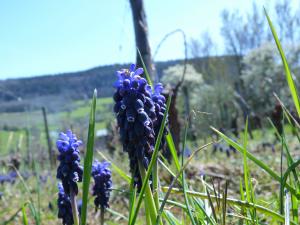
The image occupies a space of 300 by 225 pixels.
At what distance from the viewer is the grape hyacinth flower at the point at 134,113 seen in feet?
4.82

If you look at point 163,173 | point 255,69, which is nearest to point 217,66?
point 255,69

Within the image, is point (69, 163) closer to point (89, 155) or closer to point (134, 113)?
point (134, 113)

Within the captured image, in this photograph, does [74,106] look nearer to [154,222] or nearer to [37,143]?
[37,143]

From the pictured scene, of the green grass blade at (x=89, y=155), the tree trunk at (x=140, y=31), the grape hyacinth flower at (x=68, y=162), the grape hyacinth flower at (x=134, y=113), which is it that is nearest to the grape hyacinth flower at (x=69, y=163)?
the grape hyacinth flower at (x=68, y=162)

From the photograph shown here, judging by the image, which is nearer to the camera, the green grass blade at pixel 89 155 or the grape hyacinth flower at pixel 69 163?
the green grass blade at pixel 89 155

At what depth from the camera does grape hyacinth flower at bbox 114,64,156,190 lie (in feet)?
4.82

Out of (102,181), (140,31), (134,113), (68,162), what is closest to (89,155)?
(134,113)

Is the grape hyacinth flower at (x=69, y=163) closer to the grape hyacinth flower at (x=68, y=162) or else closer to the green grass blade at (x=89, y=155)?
the grape hyacinth flower at (x=68, y=162)

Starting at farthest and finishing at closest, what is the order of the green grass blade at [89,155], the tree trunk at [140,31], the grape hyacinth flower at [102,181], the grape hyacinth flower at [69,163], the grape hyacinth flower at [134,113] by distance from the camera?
the tree trunk at [140,31] → the grape hyacinth flower at [102,181] → the grape hyacinth flower at [69,163] → the grape hyacinth flower at [134,113] → the green grass blade at [89,155]

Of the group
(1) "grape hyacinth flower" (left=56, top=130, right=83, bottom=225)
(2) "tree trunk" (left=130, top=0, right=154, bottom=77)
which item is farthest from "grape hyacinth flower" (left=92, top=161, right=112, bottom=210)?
(2) "tree trunk" (left=130, top=0, right=154, bottom=77)

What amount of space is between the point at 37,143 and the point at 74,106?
1218 cm

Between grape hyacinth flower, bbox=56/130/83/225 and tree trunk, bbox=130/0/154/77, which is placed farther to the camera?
tree trunk, bbox=130/0/154/77

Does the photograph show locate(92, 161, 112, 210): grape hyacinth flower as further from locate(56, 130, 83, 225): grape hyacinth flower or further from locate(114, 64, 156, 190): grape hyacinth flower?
locate(114, 64, 156, 190): grape hyacinth flower

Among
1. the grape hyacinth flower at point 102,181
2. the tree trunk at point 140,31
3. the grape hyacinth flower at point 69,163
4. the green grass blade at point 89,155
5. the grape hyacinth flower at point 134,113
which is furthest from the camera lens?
the tree trunk at point 140,31
